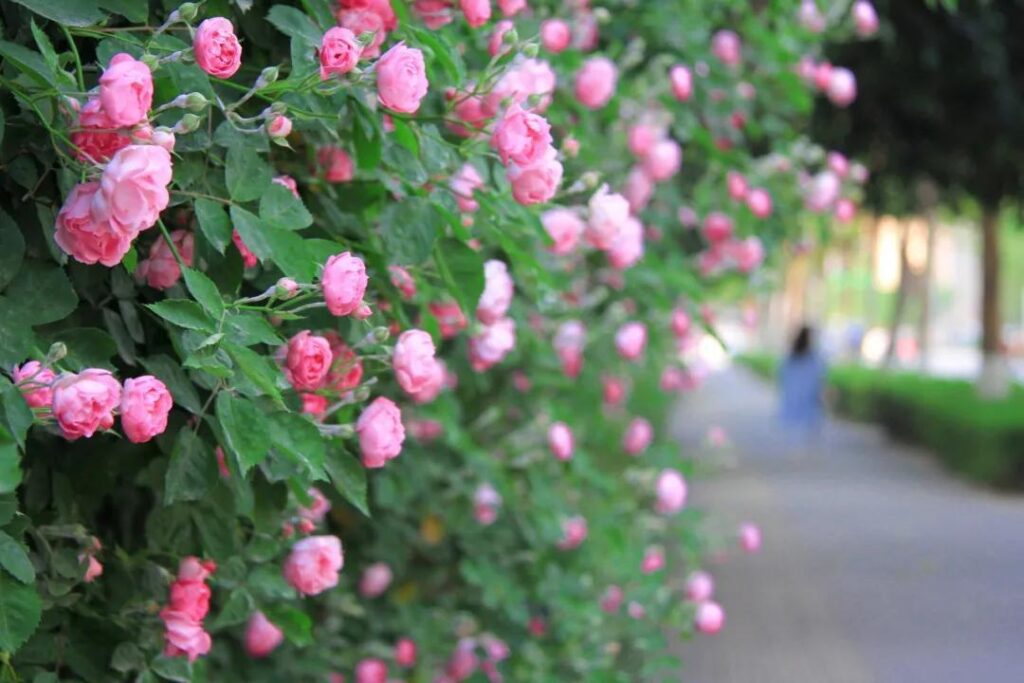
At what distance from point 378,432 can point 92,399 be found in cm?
50

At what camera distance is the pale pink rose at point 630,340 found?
14.5ft

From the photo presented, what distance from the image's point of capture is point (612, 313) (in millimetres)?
4500

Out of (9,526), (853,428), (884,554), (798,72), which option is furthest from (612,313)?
(853,428)

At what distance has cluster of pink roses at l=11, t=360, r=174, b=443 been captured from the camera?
1.56 metres

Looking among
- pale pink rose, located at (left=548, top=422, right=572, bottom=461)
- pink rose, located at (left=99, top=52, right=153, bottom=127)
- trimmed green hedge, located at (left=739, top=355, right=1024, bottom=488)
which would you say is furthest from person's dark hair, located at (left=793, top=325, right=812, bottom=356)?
pink rose, located at (left=99, top=52, right=153, bottom=127)

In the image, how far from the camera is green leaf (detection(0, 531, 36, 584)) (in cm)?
162

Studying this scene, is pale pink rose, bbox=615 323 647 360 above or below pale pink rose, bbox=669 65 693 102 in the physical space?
below

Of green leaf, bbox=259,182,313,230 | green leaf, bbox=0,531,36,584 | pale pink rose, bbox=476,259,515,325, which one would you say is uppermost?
green leaf, bbox=259,182,313,230

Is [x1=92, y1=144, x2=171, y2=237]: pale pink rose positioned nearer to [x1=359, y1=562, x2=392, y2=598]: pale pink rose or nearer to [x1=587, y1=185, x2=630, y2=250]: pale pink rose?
[x1=587, y1=185, x2=630, y2=250]: pale pink rose

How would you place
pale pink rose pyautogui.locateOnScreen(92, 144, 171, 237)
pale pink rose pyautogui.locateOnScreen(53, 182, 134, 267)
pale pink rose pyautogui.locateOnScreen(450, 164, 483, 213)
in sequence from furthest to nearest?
pale pink rose pyautogui.locateOnScreen(450, 164, 483, 213) < pale pink rose pyautogui.locateOnScreen(53, 182, 134, 267) < pale pink rose pyautogui.locateOnScreen(92, 144, 171, 237)

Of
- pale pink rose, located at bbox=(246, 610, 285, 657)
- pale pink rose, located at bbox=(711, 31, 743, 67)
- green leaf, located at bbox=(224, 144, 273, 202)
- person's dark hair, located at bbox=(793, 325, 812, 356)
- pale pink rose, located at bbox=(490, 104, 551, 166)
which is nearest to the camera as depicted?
green leaf, located at bbox=(224, 144, 273, 202)

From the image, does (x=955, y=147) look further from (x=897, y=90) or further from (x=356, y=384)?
(x=356, y=384)

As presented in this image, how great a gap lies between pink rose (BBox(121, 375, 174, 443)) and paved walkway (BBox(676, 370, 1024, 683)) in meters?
3.95

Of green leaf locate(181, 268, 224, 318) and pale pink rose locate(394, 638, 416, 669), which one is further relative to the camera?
pale pink rose locate(394, 638, 416, 669)
